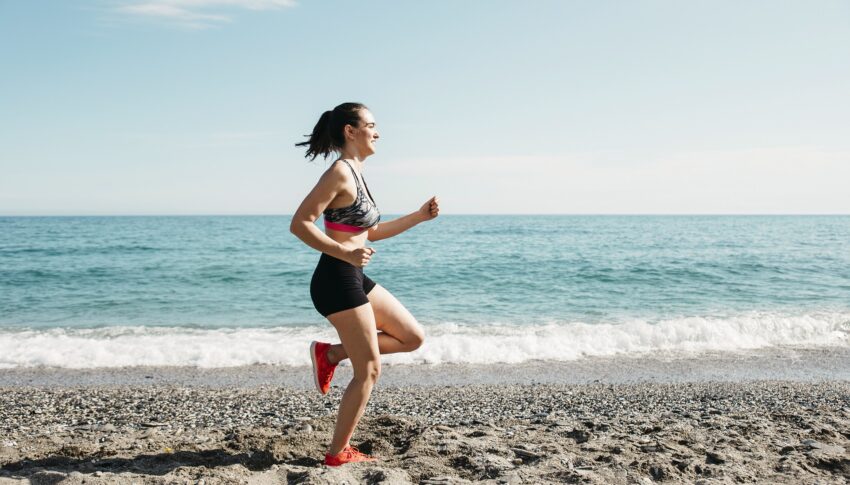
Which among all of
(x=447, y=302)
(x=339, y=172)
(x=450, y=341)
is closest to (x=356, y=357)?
(x=339, y=172)

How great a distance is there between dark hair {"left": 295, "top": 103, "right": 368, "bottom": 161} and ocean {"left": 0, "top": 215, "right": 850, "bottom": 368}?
18.6 feet

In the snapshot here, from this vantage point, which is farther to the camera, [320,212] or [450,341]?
[450,341]

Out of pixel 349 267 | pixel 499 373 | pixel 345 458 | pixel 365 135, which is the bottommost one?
pixel 499 373

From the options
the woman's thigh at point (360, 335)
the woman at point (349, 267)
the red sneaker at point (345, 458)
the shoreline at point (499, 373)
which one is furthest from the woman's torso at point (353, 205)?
the shoreline at point (499, 373)

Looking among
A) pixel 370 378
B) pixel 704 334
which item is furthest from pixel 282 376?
pixel 704 334

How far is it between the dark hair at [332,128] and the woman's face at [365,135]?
3 centimetres

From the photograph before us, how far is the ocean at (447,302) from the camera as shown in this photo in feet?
32.0

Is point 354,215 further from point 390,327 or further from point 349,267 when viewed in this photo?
point 390,327

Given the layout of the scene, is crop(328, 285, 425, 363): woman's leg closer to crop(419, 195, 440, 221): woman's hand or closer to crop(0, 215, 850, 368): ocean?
crop(419, 195, 440, 221): woman's hand

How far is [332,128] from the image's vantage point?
355cm

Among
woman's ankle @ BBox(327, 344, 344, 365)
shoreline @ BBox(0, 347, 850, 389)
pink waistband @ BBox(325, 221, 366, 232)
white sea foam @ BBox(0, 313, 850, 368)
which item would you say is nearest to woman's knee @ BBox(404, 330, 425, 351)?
woman's ankle @ BBox(327, 344, 344, 365)

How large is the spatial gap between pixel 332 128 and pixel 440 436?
224 cm

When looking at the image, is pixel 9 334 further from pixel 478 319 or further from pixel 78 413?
pixel 478 319

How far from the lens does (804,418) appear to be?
199 inches
